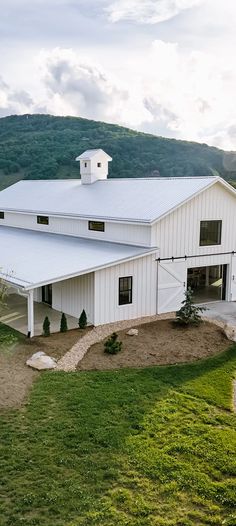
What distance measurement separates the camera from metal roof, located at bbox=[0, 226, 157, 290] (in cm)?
1700

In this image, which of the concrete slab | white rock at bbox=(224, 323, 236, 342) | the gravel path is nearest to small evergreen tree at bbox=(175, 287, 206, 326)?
white rock at bbox=(224, 323, 236, 342)

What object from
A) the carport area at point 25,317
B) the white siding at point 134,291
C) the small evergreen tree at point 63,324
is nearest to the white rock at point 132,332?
the white siding at point 134,291

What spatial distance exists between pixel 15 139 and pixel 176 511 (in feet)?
243

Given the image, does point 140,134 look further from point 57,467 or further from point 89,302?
point 57,467

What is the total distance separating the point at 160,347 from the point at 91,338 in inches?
97.3

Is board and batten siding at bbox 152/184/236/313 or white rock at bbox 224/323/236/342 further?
board and batten siding at bbox 152/184/236/313

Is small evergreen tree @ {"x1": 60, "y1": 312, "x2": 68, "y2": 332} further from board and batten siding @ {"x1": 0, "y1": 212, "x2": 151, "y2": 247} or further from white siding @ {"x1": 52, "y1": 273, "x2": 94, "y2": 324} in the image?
board and batten siding @ {"x1": 0, "y1": 212, "x2": 151, "y2": 247}

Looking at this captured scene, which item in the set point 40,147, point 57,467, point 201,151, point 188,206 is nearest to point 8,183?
point 40,147

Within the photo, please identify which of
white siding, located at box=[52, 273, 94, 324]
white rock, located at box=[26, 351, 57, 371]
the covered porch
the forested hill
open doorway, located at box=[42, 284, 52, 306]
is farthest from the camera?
the forested hill

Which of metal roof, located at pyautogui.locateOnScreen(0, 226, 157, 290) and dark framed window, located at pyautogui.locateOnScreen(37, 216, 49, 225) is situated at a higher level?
dark framed window, located at pyautogui.locateOnScreen(37, 216, 49, 225)

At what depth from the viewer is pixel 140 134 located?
72.9 metres

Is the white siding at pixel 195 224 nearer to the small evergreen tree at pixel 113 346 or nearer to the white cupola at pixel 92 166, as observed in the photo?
the small evergreen tree at pixel 113 346

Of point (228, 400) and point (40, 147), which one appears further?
point (40, 147)

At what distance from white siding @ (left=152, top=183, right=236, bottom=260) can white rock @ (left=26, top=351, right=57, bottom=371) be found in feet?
24.8
